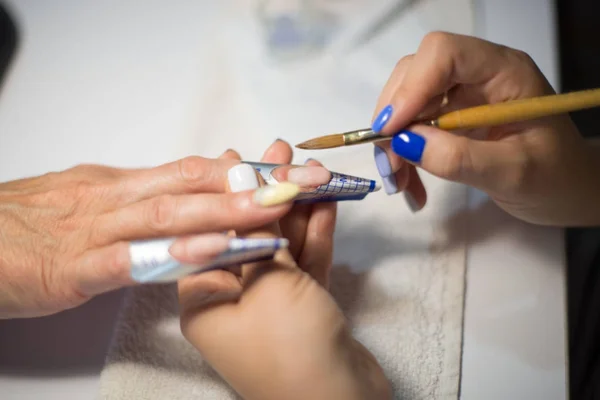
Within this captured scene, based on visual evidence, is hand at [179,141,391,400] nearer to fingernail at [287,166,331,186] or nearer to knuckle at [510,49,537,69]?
fingernail at [287,166,331,186]

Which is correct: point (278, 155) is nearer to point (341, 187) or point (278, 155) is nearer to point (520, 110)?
point (341, 187)

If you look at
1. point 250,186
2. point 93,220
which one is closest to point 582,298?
point 250,186

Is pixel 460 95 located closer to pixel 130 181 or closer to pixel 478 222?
pixel 478 222

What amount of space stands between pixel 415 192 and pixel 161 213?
29cm

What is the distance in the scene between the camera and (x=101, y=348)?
0.50 metres

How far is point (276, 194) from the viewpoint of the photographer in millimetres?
356

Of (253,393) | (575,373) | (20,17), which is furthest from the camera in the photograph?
(20,17)

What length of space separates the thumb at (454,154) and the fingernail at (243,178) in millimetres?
127

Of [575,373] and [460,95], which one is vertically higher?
[460,95]

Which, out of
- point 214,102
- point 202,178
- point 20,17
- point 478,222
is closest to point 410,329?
point 478,222

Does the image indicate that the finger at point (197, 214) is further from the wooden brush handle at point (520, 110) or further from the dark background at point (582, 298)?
the dark background at point (582, 298)

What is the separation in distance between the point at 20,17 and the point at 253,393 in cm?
68

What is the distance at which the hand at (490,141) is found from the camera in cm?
41

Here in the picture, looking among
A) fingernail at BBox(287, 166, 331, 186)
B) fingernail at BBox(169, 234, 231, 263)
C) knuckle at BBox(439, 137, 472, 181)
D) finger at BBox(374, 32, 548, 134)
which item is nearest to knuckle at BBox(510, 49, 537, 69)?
finger at BBox(374, 32, 548, 134)
